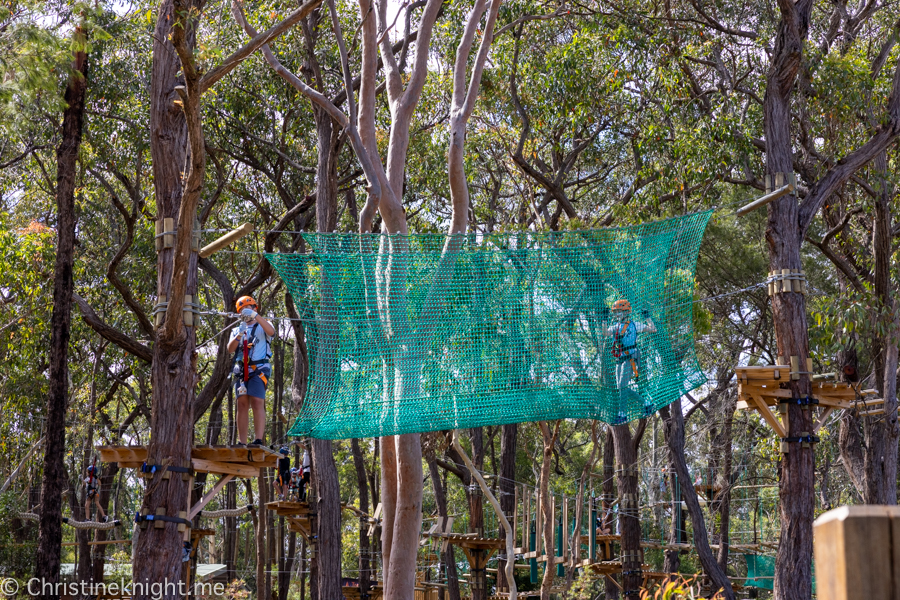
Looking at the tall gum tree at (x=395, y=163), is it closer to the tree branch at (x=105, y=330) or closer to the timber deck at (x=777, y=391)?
the timber deck at (x=777, y=391)

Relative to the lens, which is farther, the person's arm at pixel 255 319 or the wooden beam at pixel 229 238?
the person's arm at pixel 255 319

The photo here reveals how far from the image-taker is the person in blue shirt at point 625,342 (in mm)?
6012

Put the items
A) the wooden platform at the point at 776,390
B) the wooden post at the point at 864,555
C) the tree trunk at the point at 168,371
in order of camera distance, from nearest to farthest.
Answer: the wooden post at the point at 864,555
the tree trunk at the point at 168,371
the wooden platform at the point at 776,390

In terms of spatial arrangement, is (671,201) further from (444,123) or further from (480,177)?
(480,177)

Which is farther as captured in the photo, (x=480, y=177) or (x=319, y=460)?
(x=480, y=177)

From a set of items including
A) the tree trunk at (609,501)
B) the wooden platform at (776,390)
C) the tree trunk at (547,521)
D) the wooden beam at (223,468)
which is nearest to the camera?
the wooden platform at (776,390)

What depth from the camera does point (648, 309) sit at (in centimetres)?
612

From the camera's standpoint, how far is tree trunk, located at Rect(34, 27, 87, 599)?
8.65 meters

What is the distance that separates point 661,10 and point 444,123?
11.5 ft

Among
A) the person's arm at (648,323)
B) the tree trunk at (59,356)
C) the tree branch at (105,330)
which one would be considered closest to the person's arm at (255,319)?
the person's arm at (648,323)

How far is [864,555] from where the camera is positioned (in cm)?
85

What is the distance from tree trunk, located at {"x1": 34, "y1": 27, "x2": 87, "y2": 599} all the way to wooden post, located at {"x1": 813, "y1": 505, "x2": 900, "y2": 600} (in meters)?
9.05

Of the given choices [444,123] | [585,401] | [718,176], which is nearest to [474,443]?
[444,123]

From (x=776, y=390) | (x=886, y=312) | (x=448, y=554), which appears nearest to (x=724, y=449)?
(x=448, y=554)
